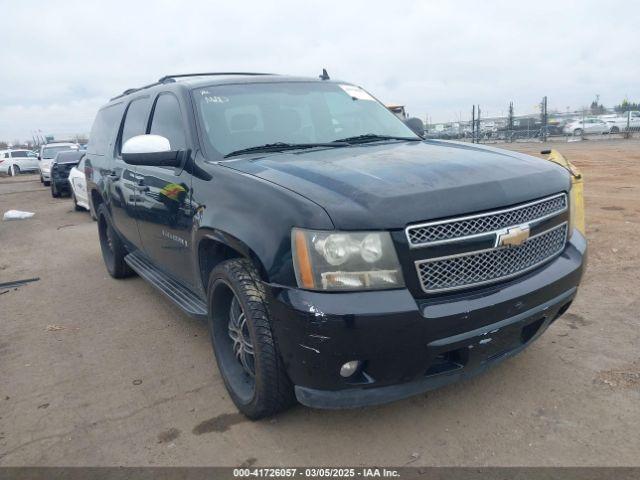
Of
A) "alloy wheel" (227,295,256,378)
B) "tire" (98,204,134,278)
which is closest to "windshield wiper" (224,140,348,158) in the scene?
"alloy wheel" (227,295,256,378)

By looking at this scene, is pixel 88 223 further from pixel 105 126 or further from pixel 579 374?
pixel 579 374

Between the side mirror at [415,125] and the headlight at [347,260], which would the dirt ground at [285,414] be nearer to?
the headlight at [347,260]

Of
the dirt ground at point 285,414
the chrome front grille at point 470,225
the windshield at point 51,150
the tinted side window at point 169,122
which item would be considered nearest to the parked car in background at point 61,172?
the windshield at point 51,150

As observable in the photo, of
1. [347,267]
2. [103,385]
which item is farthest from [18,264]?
[347,267]

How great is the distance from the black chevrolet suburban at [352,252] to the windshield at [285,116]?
0.06 ft

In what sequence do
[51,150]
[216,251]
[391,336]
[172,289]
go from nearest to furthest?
[391,336] → [216,251] → [172,289] → [51,150]

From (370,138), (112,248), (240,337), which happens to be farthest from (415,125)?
(112,248)

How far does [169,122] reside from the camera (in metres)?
3.76

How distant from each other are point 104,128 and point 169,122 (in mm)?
2337

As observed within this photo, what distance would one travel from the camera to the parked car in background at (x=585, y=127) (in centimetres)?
2998

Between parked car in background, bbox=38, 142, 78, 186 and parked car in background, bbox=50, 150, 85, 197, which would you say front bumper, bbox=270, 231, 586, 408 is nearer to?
parked car in background, bbox=50, 150, 85, 197

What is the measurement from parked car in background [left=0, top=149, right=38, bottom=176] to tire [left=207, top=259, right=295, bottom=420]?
32986 millimetres

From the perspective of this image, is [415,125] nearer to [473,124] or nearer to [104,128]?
[104,128]

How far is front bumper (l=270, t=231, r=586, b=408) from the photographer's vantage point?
2.19 meters
